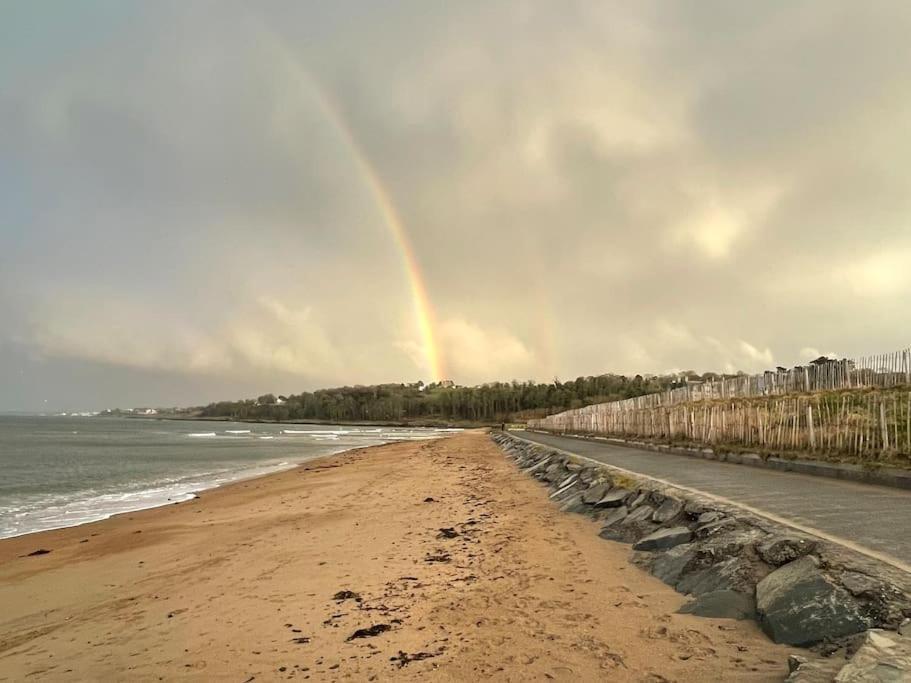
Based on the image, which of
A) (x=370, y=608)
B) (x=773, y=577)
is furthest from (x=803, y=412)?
(x=370, y=608)

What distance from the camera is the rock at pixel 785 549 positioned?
216 inches

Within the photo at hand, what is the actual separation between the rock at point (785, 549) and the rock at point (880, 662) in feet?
6.77

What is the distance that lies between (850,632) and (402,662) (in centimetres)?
328

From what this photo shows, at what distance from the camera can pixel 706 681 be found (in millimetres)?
3980

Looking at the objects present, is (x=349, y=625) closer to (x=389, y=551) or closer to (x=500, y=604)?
(x=500, y=604)

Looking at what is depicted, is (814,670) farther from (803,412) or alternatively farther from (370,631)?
(803,412)

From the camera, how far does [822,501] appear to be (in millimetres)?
8734

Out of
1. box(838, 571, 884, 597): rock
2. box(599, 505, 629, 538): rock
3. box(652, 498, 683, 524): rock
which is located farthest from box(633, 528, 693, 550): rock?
box(838, 571, 884, 597): rock

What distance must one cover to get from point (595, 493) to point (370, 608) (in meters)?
7.00

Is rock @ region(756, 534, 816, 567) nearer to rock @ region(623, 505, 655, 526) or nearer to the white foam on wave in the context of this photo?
rock @ region(623, 505, 655, 526)

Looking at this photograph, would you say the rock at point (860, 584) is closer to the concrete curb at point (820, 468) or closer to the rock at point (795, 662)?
the rock at point (795, 662)

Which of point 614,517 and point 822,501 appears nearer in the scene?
point 822,501

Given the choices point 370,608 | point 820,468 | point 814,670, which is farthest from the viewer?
point 820,468

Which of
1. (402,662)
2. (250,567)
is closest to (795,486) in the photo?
(402,662)
